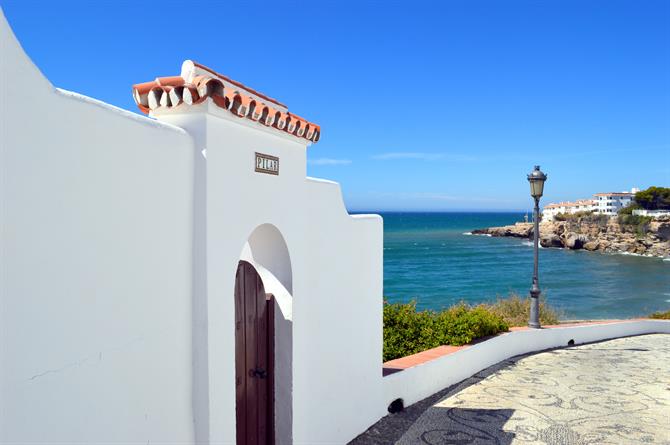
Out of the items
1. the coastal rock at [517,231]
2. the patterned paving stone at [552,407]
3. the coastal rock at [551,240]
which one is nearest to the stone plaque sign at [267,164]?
the patterned paving stone at [552,407]

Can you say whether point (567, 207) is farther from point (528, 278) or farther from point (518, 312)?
point (518, 312)

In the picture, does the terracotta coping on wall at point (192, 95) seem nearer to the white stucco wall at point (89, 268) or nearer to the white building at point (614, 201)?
the white stucco wall at point (89, 268)

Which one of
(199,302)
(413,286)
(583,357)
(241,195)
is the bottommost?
(413,286)

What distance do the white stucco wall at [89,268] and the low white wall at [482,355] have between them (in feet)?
14.4

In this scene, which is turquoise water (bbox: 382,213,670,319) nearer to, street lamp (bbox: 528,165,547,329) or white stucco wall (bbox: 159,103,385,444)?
street lamp (bbox: 528,165,547,329)

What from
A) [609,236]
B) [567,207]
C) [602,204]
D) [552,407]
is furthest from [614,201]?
[552,407]

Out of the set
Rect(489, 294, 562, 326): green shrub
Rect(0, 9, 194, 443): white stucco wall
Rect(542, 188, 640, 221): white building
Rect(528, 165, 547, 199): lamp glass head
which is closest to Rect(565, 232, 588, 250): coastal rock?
Rect(542, 188, 640, 221): white building

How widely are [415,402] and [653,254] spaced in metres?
70.4

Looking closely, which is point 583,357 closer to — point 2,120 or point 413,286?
point 2,120

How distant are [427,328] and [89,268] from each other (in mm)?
7660

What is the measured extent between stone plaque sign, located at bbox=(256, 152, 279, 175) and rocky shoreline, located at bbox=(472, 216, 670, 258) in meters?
73.5

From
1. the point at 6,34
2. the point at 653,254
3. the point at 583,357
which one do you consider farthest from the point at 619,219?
the point at 6,34

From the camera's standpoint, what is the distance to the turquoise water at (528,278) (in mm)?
39125

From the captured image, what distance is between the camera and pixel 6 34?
2025mm
